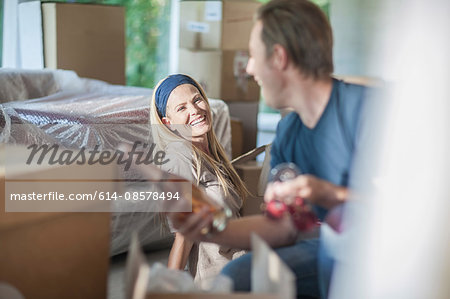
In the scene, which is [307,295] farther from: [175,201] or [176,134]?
[176,134]

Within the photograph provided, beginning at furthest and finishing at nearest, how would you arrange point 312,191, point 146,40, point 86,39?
point 146,40
point 86,39
point 312,191

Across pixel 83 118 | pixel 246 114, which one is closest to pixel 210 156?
pixel 83 118

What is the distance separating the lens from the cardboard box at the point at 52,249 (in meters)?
0.93

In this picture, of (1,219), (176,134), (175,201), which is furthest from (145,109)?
(1,219)

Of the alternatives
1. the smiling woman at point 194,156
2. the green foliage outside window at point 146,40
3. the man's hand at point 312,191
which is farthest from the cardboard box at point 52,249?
the green foliage outside window at point 146,40

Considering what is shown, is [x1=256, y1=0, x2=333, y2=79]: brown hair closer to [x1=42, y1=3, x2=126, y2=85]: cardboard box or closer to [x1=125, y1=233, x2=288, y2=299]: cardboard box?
[x1=125, y1=233, x2=288, y2=299]: cardboard box

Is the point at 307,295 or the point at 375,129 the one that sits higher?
the point at 375,129

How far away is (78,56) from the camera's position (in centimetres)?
312

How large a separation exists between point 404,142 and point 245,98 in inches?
109

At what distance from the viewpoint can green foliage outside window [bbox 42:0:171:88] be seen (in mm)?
4285

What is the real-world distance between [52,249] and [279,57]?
539 mm

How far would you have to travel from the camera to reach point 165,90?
5.98 ft

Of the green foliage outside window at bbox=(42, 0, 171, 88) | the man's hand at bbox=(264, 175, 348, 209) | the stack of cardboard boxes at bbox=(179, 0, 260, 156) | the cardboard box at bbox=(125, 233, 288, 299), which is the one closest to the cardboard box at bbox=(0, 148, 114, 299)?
the cardboard box at bbox=(125, 233, 288, 299)

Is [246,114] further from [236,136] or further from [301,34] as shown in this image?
[301,34]
